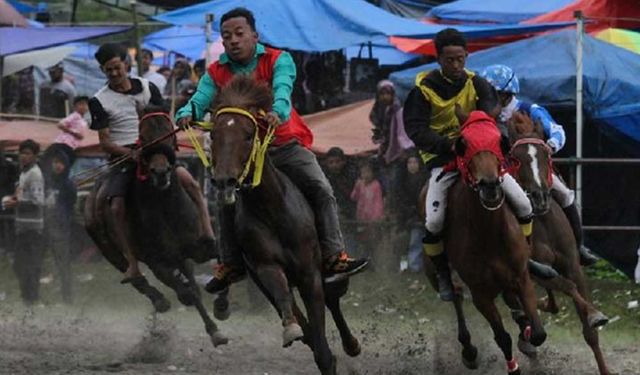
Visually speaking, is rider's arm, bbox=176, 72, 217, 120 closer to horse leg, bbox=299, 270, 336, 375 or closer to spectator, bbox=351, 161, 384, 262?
horse leg, bbox=299, 270, 336, 375

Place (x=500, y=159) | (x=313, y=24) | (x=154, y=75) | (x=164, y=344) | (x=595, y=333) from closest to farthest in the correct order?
(x=500, y=159)
(x=595, y=333)
(x=164, y=344)
(x=313, y=24)
(x=154, y=75)

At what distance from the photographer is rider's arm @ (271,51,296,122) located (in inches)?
412

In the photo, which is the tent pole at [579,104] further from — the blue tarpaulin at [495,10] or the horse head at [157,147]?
the blue tarpaulin at [495,10]

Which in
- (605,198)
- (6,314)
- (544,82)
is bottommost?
(6,314)

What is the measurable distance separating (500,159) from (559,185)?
7.56 feet

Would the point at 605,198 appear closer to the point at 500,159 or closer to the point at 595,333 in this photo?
the point at 595,333

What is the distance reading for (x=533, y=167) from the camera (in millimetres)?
12117

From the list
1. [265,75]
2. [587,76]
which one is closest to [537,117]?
[265,75]

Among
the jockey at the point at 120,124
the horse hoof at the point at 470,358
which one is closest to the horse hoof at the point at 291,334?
the horse hoof at the point at 470,358

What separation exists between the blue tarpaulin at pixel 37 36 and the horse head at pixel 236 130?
34.6 ft

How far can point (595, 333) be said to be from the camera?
12.4 meters

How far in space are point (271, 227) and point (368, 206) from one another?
19.3 ft

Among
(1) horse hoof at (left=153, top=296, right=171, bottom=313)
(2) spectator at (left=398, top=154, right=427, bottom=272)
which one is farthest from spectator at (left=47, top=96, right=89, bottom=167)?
(2) spectator at (left=398, top=154, right=427, bottom=272)

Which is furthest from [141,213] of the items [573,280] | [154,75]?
[154,75]
